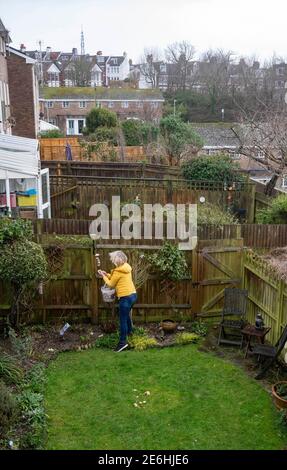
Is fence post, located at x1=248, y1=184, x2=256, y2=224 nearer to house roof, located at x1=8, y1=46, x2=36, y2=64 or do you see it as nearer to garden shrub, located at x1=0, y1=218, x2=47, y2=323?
garden shrub, located at x1=0, y1=218, x2=47, y2=323

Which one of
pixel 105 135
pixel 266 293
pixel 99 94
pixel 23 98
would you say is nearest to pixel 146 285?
pixel 266 293

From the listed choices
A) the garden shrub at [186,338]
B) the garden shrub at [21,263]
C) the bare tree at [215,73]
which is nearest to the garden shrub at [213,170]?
the garden shrub at [186,338]

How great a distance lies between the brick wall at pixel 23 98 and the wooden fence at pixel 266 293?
17.9m

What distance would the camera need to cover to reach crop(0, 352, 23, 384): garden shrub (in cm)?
652

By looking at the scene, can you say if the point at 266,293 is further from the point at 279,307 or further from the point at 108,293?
the point at 108,293

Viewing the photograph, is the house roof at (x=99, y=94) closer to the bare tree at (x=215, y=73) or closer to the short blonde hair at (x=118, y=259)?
the bare tree at (x=215, y=73)

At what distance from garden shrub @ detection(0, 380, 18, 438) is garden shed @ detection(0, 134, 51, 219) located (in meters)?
6.43

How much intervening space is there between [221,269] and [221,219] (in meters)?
3.69

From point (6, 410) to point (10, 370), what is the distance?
1137mm

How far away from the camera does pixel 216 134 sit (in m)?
39.9

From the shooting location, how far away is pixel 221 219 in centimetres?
1253

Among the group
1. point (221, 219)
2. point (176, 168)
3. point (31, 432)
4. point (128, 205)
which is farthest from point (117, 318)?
point (176, 168)

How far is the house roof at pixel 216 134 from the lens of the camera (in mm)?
36719

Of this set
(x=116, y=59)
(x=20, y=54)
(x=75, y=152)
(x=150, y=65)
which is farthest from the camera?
(x=116, y=59)
